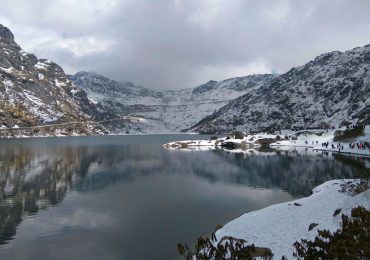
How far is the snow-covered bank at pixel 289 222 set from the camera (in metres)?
30.0

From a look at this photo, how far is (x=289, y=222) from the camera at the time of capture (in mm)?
35750

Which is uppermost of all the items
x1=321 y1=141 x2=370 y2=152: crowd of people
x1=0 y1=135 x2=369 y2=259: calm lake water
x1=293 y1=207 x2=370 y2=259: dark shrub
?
x1=321 y1=141 x2=370 y2=152: crowd of people

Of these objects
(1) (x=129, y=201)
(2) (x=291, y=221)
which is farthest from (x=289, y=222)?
(1) (x=129, y=201)

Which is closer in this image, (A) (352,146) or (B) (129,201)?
(B) (129,201)

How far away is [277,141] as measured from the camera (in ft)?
597

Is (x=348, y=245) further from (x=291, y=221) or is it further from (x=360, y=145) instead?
(x=360, y=145)

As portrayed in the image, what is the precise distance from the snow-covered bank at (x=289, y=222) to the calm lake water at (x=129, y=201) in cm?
526

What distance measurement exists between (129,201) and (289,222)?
92.7ft

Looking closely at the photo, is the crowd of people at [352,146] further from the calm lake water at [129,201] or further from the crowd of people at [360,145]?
the calm lake water at [129,201]

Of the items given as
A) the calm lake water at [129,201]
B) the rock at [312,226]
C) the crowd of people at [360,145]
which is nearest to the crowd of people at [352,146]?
the crowd of people at [360,145]

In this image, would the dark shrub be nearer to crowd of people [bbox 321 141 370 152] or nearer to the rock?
the rock

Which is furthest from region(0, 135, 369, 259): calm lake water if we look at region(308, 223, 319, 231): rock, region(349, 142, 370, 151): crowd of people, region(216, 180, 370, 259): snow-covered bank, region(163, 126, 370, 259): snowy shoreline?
region(349, 142, 370, 151): crowd of people

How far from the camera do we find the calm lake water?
35.1m

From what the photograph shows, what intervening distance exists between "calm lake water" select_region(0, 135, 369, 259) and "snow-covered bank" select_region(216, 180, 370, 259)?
17.2ft
